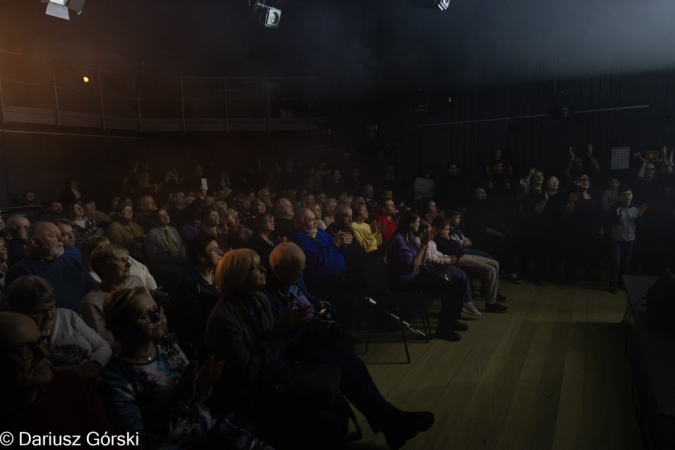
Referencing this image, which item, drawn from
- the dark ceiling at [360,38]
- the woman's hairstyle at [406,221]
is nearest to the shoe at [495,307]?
the woman's hairstyle at [406,221]

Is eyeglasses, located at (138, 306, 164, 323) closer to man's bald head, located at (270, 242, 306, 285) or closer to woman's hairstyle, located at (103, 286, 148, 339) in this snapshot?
woman's hairstyle, located at (103, 286, 148, 339)

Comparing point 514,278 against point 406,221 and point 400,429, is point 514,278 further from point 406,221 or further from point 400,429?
Answer: point 400,429

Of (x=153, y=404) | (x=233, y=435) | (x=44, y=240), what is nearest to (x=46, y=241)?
(x=44, y=240)

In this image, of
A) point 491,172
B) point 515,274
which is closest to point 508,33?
point 491,172

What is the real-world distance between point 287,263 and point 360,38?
682 centimetres

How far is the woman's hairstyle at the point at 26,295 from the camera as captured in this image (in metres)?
1.73

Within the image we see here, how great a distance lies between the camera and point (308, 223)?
12.8 ft

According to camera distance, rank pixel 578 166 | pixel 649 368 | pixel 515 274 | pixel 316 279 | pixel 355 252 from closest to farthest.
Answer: pixel 649 368, pixel 316 279, pixel 355 252, pixel 515 274, pixel 578 166

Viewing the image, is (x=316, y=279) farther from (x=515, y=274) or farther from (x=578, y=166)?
(x=578, y=166)

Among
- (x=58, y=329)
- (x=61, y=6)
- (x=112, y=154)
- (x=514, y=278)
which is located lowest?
(x=514, y=278)

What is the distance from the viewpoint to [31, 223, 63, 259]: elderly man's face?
2.57 m

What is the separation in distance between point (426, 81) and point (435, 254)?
5584 millimetres

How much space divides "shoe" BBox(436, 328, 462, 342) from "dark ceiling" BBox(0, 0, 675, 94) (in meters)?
5.36

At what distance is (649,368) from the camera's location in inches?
84.1
